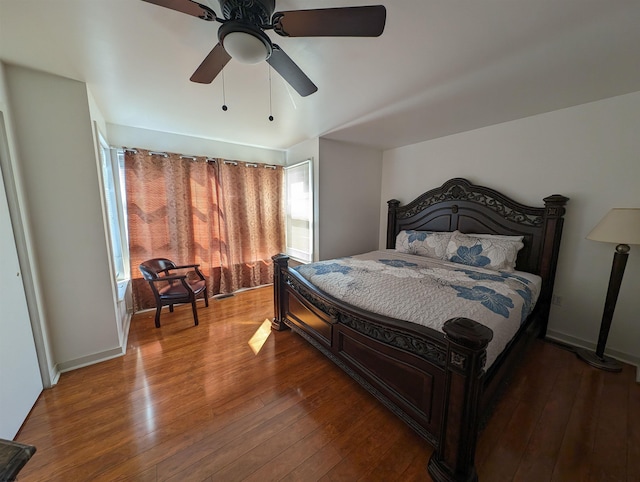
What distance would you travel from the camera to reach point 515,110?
Result: 2344 mm

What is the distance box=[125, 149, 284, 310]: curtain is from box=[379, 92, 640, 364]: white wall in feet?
10.1

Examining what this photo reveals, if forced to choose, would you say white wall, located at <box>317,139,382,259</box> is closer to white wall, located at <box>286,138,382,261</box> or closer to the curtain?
white wall, located at <box>286,138,382,261</box>

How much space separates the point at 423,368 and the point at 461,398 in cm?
23

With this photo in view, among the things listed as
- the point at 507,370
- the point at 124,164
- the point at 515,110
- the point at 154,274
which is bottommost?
the point at 507,370

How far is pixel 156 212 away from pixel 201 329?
161cm

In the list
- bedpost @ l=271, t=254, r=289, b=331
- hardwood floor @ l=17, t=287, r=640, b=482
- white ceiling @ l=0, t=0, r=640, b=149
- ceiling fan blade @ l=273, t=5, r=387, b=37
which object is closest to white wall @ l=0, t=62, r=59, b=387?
hardwood floor @ l=17, t=287, r=640, b=482

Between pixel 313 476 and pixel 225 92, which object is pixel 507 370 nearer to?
pixel 313 476

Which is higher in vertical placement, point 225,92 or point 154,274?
point 225,92

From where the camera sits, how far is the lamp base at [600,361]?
6.46ft

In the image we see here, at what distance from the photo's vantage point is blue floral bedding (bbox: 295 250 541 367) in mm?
1457

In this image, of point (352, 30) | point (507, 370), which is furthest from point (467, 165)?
point (352, 30)

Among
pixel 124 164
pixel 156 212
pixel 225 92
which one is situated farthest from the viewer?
pixel 156 212

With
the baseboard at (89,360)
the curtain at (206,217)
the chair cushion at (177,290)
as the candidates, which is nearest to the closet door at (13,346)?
the baseboard at (89,360)

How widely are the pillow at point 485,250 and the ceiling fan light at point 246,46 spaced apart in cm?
264
